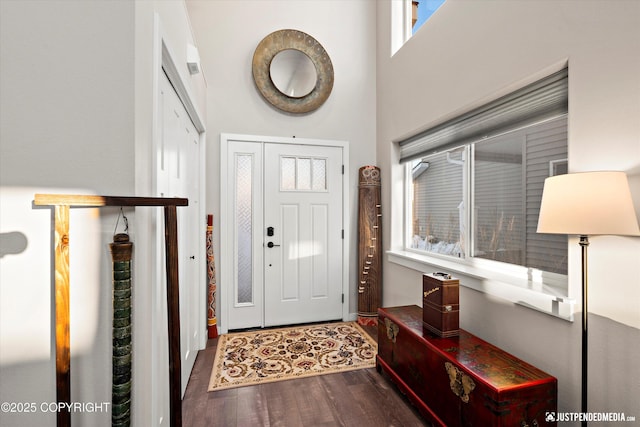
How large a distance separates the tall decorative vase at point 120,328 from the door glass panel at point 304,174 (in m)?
2.38

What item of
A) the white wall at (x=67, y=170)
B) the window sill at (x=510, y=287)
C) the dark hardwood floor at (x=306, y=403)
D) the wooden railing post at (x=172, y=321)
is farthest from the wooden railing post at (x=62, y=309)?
the window sill at (x=510, y=287)

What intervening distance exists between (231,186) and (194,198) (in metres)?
0.62

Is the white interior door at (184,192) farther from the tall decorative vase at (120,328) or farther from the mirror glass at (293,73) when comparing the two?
the mirror glass at (293,73)

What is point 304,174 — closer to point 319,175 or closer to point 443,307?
point 319,175

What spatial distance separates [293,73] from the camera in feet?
10.5

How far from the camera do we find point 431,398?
66.7 inches

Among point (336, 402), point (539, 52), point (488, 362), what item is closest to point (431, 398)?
point (488, 362)

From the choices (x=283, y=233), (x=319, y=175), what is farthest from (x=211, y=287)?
(x=319, y=175)

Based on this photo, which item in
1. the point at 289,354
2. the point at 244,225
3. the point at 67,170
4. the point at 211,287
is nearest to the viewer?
the point at 67,170

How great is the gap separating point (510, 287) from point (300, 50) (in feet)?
9.57

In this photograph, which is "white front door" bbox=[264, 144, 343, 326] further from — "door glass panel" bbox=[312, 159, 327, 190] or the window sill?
the window sill

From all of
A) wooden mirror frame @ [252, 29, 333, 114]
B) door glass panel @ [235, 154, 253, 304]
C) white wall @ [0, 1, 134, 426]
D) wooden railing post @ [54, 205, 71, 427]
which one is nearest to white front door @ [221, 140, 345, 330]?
door glass panel @ [235, 154, 253, 304]

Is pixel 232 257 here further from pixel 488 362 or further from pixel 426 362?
pixel 488 362

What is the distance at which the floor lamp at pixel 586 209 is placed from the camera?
1.10 meters
